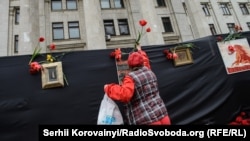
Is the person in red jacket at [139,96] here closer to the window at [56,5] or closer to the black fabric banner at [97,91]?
the black fabric banner at [97,91]

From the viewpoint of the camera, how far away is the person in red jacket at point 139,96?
3648 mm

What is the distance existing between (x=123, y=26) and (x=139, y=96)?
19.4m

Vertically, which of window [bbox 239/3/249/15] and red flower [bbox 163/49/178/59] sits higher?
window [bbox 239/3/249/15]

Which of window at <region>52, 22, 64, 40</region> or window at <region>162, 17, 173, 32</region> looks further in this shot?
window at <region>162, 17, 173, 32</region>

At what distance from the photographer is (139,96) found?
3.78m

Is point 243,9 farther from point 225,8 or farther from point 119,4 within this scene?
point 119,4

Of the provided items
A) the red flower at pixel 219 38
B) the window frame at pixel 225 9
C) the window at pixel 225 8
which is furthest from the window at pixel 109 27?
the window at pixel 225 8

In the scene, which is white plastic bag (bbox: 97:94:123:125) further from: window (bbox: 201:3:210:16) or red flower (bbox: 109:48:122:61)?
window (bbox: 201:3:210:16)

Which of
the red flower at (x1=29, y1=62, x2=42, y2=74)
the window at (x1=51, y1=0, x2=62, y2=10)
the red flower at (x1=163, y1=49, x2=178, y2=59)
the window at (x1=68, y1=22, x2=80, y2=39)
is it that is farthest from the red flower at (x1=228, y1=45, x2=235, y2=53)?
the window at (x1=51, y1=0, x2=62, y2=10)

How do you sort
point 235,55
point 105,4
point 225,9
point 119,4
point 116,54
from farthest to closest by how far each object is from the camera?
point 225,9 → point 119,4 → point 105,4 → point 235,55 → point 116,54

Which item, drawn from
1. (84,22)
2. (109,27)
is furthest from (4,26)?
(109,27)

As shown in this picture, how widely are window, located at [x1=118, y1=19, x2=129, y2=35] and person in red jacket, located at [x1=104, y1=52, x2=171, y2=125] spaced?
61.3ft

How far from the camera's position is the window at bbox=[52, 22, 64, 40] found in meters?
21.1

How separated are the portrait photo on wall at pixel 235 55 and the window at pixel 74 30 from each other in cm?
1649
